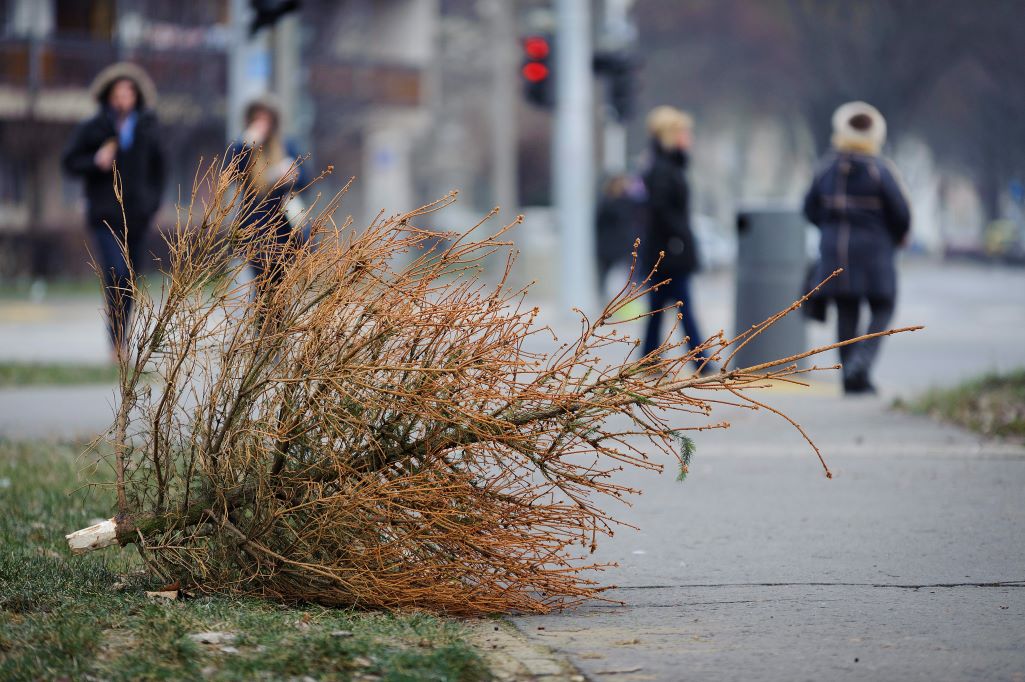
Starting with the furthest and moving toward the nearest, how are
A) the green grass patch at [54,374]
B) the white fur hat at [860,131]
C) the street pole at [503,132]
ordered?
1. the street pole at [503,132]
2. the green grass patch at [54,374]
3. the white fur hat at [860,131]

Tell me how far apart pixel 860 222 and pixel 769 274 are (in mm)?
1716

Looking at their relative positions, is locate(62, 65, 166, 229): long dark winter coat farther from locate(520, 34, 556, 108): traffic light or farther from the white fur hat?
locate(520, 34, 556, 108): traffic light

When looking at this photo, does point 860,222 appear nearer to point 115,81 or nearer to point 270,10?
point 115,81

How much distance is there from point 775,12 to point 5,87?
23065mm

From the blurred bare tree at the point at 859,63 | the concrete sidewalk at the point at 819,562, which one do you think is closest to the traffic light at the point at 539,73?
the concrete sidewalk at the point at 819,562

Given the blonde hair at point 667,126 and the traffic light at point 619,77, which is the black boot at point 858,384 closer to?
the blonde hair at point 667,126

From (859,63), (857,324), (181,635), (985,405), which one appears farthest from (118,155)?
(859,63)

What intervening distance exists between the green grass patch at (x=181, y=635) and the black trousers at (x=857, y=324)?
5.78 m

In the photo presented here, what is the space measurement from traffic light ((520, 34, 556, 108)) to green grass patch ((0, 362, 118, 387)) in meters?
7.14

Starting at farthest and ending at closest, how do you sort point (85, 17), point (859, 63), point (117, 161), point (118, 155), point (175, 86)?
point (859, 63) → point (85, 17) → point (175, 86) → point (118, 155) → point (117, 161)

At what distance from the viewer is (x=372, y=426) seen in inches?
176

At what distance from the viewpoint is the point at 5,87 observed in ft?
109

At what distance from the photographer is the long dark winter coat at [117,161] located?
1048 centimetres

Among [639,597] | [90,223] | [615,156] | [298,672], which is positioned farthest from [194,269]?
[615,156]
